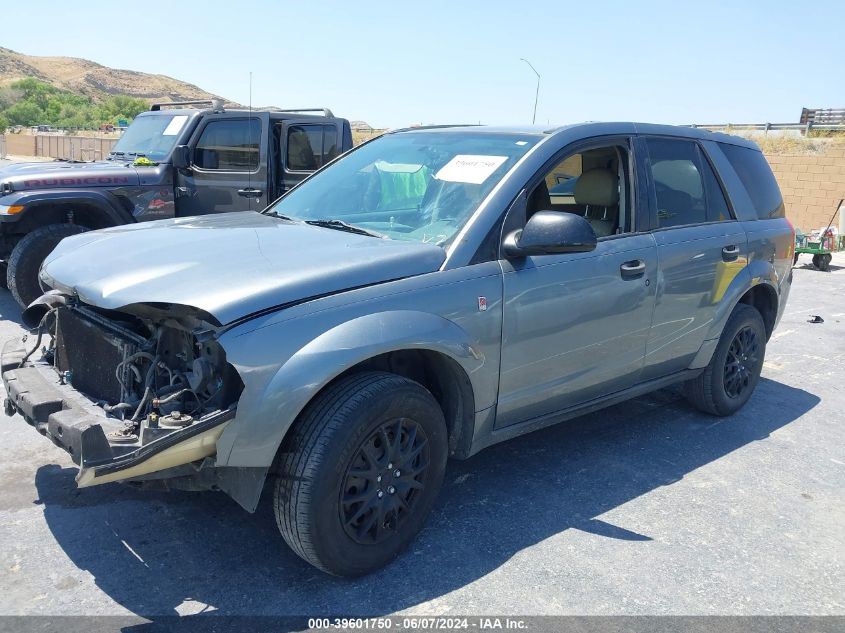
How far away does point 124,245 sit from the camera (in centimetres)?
339

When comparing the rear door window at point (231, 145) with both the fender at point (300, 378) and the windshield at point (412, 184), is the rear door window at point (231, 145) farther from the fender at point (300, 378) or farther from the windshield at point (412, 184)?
the fender at point (300, 378)

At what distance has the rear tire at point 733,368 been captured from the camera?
4859 millimetres

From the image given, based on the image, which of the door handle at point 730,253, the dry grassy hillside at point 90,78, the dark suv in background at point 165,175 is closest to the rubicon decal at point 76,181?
the dark suv in background at point 165,175

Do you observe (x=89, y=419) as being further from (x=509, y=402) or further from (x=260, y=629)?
(x=509, y=402)

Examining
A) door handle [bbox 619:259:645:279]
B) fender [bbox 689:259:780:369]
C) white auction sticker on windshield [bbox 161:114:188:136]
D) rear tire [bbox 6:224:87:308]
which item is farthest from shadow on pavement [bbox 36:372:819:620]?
white auction sticker on windshield [bbox 161:114:188:136]

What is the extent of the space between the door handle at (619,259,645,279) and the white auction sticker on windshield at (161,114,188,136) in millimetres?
5677

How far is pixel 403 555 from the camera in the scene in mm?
3195

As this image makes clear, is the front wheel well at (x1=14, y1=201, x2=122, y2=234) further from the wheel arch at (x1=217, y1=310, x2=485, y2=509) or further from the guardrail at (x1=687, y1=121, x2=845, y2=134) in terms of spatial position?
the guardrail at (x1=687, y1=121, x2=845, y2=134)

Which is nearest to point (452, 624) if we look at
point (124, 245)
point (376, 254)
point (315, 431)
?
point (315, 431)

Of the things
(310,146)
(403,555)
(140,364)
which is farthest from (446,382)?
(310,146)

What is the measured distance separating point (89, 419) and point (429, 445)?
4.41 feet

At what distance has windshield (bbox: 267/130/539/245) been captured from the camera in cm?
355

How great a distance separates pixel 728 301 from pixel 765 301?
2.68 feet

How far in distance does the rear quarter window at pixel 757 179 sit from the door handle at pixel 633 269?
153cm
